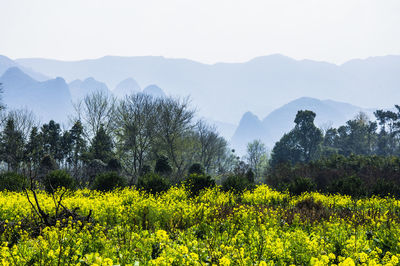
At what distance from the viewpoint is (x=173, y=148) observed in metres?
33.8

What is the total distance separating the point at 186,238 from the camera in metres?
6.02

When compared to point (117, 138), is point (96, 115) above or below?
above

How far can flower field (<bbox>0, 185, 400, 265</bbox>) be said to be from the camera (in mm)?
4613

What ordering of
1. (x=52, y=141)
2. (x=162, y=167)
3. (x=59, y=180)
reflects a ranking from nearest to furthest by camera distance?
(x=59, y=180) → (x=162, y=167) → (x=52, y=141)

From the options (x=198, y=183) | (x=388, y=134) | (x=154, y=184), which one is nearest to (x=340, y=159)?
(x=198, y=183)

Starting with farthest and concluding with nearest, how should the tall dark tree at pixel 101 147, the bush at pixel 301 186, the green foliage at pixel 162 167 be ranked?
1. the tall dark tree at pixel 101 147
2. the green foliage at pixel 162 167
3. the bush at pixel 301 186

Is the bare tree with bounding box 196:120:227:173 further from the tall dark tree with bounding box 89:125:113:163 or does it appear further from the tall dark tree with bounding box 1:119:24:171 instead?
the tall dark tree with bounding box 1:119:24:171

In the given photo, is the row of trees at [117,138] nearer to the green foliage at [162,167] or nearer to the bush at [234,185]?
the green foliage at [162,167]

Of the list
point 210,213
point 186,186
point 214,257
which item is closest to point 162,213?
point 210,213

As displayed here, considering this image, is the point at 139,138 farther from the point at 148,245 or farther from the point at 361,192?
the point at 148,245

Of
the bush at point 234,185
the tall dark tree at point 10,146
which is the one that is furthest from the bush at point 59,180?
the tall dark tree at point 10,146

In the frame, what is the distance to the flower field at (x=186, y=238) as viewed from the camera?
15.1 ft

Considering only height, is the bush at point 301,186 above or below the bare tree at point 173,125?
below

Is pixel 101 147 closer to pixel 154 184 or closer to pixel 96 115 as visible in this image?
pixel 96 115
